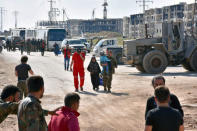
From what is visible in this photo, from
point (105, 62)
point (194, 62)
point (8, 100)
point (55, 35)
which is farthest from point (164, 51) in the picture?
point (55, 35)

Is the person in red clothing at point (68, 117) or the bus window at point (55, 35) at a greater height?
the bus window at point (55, 35)

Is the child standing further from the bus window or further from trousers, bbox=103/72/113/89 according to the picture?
the bus window

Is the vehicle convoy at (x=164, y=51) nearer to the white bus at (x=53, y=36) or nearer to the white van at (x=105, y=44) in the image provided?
the white van at (x=105, y=44)

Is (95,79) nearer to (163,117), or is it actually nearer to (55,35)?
(163,117)

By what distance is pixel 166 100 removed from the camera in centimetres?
593

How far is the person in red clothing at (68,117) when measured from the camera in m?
5.89

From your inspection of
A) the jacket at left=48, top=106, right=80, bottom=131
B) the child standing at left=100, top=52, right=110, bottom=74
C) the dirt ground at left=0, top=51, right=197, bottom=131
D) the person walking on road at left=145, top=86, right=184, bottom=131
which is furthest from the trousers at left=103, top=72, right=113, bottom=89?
the person walking on road at left=145, top=86, right=184, bottom=131

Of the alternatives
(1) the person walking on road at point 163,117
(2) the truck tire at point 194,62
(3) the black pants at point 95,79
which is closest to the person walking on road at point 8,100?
(1) the person walking on road at point 163,117

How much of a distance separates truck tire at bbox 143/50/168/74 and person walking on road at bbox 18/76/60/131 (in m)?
22.4

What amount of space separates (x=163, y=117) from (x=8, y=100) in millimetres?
1922

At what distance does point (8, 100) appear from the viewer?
650cm

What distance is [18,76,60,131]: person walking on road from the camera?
234 inches

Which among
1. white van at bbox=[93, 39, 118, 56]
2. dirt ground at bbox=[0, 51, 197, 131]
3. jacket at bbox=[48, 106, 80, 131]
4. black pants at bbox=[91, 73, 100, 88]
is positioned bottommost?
dirt ground at bbox=[0, 51, 197, 131]

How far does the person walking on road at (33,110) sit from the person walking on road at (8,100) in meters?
0.35
